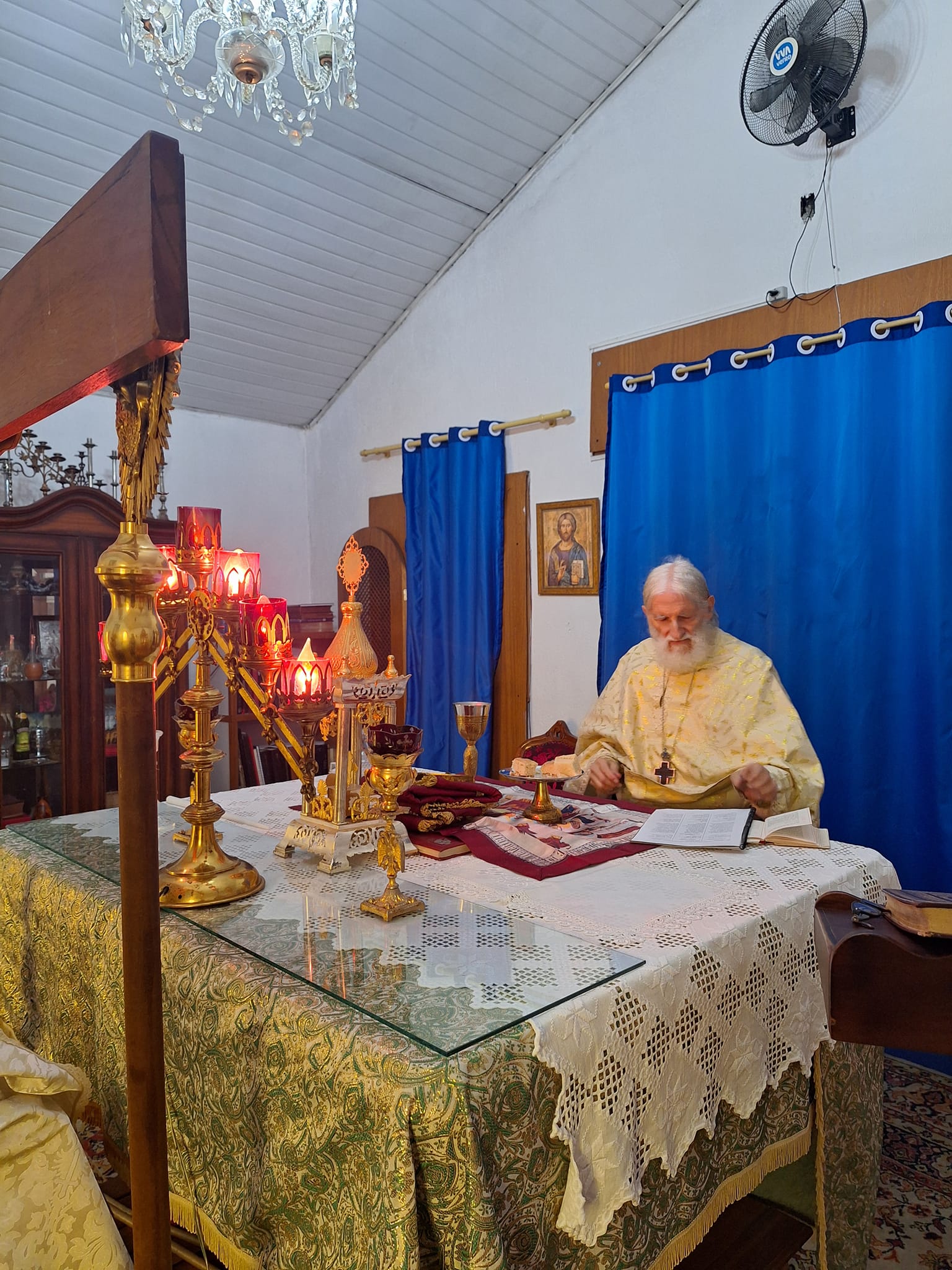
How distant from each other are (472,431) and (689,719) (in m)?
2.41

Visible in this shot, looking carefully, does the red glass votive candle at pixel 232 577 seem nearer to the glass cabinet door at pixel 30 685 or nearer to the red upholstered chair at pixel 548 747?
the red upholstered chair at pixel 548 747

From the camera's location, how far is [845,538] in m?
3.29

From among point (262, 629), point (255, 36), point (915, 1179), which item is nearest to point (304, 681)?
point (262, 629)

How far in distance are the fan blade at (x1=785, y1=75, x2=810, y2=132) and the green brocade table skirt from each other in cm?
327

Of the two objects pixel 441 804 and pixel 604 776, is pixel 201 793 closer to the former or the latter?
pixel 441 804

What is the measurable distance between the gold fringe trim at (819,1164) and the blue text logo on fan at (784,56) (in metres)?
3.42

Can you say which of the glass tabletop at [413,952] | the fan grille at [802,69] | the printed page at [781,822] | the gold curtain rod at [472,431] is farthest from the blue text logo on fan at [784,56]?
the glass tabletop at [413,952]

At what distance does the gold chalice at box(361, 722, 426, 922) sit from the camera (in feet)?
4.89

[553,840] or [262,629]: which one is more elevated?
[262,629]

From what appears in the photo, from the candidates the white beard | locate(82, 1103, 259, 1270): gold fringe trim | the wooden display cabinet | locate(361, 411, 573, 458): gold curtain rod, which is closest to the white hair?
the white beard

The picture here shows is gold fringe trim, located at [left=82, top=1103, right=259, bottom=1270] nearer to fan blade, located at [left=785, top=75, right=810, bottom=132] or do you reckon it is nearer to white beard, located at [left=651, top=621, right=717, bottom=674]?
white beard, located at [left=651, top=621, right=717, bottom=674]

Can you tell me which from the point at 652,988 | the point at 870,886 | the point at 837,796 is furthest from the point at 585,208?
the point at 652,988

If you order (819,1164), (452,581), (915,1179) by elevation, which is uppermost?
(452,581)

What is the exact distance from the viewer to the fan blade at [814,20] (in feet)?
10.5
